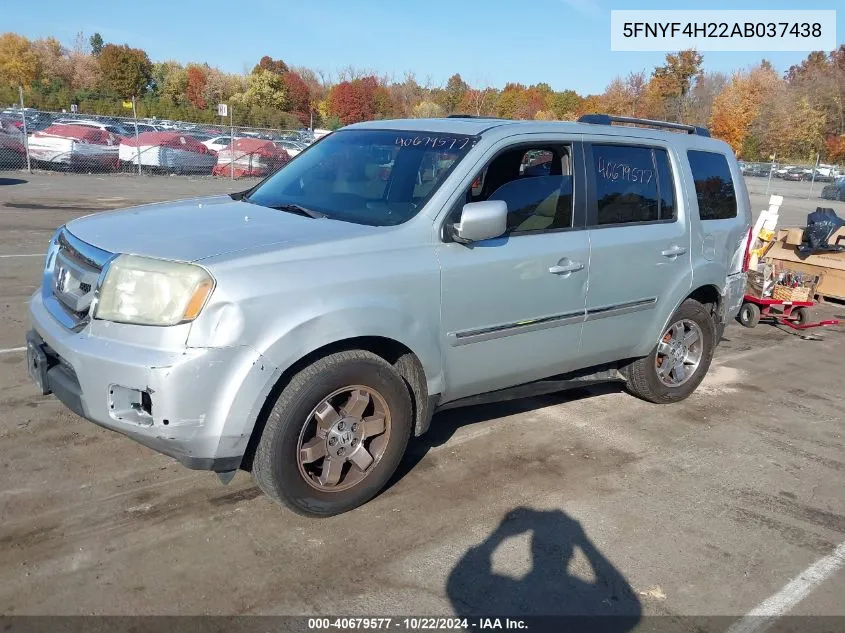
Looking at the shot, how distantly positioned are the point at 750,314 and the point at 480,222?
248 inches

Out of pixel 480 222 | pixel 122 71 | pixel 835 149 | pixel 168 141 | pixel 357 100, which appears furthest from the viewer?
pixel 122 71

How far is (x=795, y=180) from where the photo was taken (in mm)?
41719

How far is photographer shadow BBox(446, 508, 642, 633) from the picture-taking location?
3.01 metres

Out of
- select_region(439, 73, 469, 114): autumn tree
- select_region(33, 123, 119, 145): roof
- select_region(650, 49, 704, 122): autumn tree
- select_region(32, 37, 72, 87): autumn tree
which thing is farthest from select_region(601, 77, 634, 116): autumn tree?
select_region(32, 37, 72, 87): autumn tree

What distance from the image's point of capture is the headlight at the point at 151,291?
3.04 m

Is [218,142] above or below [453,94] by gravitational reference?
below

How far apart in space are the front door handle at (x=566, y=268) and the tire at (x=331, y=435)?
1200 millimetres

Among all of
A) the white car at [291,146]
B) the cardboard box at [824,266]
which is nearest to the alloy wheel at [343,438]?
the cardboard box at [824,266]

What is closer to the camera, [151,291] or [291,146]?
[151,291]

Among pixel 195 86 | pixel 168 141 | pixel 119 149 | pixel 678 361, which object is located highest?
pixel 195 86

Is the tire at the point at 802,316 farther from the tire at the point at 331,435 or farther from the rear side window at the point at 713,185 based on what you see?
the tire at the point at 331,435

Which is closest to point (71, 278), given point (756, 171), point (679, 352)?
point (679, 352)

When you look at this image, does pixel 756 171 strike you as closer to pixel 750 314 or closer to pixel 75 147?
pixel 75 147

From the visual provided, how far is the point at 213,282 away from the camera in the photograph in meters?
3.04
